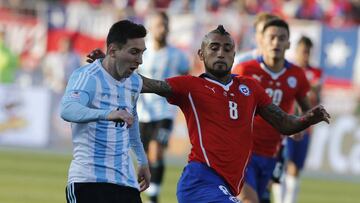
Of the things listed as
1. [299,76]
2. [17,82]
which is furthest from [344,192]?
[17,82]

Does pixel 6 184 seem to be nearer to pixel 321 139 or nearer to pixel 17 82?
pixel 321 139

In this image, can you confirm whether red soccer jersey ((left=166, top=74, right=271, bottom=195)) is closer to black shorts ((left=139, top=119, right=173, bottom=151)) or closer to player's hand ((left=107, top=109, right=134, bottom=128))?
player's hand ((left=107, top=109, right=134, bottom=128))

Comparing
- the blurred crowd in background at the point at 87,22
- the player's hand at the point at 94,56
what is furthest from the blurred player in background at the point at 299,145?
the blurred crowd in background at the point at 87,22

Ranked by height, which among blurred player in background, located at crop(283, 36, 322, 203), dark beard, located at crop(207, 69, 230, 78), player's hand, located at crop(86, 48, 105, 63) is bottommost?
blurred player in background, located at crop(283, 36, 322, 203)

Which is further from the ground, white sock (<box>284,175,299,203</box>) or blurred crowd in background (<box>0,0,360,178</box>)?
blurred crowd in background (<box>0,0,360,178</box>)

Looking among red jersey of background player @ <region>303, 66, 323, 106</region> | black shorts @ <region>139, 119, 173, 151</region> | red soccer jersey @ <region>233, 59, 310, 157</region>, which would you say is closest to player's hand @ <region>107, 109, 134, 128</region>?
red soccer jersey @ <region>233, 59, 310, 157</region>

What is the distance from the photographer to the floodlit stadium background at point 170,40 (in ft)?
69.1

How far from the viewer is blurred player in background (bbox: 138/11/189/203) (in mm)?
14453

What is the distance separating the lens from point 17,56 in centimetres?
2659

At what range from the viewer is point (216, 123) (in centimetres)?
859

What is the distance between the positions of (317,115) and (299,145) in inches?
275

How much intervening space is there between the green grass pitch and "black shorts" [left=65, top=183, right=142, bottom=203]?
676 centimetres

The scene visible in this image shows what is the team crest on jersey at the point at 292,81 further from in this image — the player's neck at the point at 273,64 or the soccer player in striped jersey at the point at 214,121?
the soccer player in striped jersey at the point at 214,121

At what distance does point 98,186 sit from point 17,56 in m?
19.4
